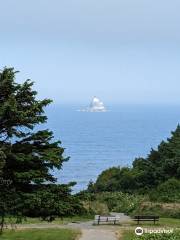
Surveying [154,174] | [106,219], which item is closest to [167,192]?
[154,174]

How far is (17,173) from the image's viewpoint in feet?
77.4

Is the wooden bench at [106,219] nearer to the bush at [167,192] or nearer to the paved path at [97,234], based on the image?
the paved path at [97,234]

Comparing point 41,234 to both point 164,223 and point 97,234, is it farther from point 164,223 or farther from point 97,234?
point 164,223

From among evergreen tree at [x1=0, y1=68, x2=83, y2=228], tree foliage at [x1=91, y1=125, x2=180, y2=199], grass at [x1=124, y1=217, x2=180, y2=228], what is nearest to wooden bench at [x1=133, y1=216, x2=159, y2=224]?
grass at [x1=124, y1=217, x2=180, y2=228]

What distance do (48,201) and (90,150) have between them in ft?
494

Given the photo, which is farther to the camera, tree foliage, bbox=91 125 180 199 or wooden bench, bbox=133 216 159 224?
tree foliage, bbox=91 125 180 199

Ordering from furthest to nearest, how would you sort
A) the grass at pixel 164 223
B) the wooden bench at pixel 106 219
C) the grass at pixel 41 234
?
the grass at pixel 164 223 < the wooden bench at pixel 106 219 < the grass at pixel 41 234

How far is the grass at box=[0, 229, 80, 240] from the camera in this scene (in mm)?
28688

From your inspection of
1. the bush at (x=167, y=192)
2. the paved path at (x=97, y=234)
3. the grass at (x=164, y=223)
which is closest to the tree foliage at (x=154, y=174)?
the bush at (x=167, y=192)

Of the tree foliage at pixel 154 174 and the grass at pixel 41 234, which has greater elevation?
the tree foliage at pixel 154 174

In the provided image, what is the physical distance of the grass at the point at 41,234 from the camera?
28.7 m

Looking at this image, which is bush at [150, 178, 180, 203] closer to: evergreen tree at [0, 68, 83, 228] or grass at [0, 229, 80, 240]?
grass at [0, 229, 80, 240]

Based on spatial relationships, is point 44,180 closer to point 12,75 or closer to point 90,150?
point 12,75

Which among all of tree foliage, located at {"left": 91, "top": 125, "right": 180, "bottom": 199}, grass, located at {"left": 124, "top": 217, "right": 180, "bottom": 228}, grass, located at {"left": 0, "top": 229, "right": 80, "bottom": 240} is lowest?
grass, located at {"left": 0, "top": 229, "right": 80, "bottom": 240}
